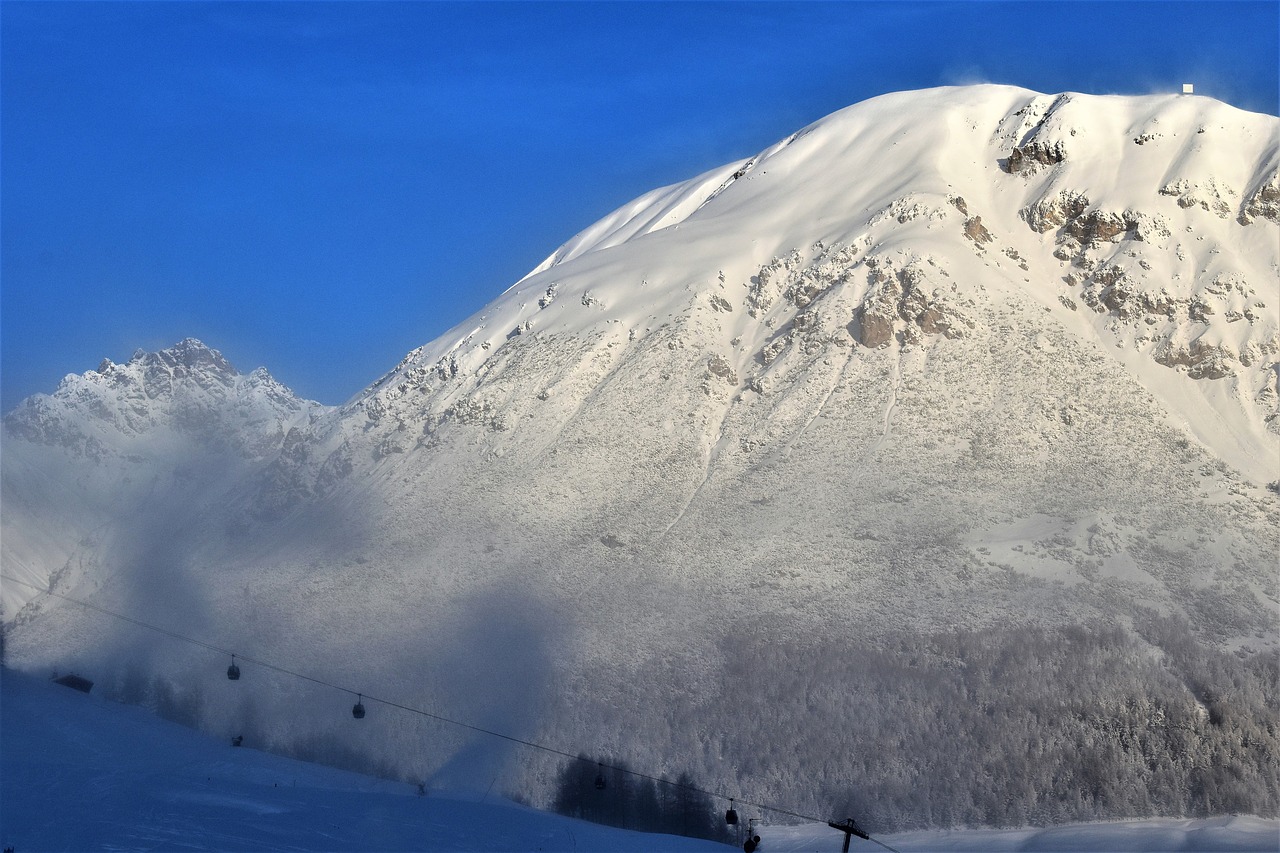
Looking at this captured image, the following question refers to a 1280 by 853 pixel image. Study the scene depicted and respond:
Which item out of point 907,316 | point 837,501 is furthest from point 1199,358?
point 837,501

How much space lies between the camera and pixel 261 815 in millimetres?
52062

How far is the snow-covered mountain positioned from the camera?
227ft

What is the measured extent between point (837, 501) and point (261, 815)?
45115mm

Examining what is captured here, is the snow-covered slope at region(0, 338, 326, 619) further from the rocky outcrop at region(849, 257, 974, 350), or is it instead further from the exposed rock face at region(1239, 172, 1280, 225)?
the exposed rock face at region(1239, 172, 1280, 225)

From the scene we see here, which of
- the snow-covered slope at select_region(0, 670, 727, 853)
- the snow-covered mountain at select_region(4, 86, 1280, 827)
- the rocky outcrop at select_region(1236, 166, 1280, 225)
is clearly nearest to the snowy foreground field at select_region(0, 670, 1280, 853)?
the snow-covered slope at select_region(0, 670, 727, 853)

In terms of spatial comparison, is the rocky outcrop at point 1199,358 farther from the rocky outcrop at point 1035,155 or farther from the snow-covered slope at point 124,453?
the snow-covered slope at point 124,453

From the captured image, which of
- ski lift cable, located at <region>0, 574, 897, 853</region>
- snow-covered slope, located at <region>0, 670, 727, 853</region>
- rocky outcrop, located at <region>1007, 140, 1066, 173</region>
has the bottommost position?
snow-covered slope, located at <region>0, 670, 727, 853</region>

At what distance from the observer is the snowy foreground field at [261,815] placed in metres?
48.9

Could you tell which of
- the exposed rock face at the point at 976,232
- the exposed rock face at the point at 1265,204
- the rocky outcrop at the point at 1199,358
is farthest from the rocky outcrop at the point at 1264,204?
the exposed rock face at the point at 976,232

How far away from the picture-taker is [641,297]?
113m

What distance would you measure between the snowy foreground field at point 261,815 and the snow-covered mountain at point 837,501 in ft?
11.0

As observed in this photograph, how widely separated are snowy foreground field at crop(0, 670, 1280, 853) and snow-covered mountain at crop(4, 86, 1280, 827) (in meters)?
3.34

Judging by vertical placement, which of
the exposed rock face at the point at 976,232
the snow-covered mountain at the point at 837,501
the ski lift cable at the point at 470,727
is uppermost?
the exposed rock face at the point at 976,232

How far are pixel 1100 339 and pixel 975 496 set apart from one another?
23.1m
